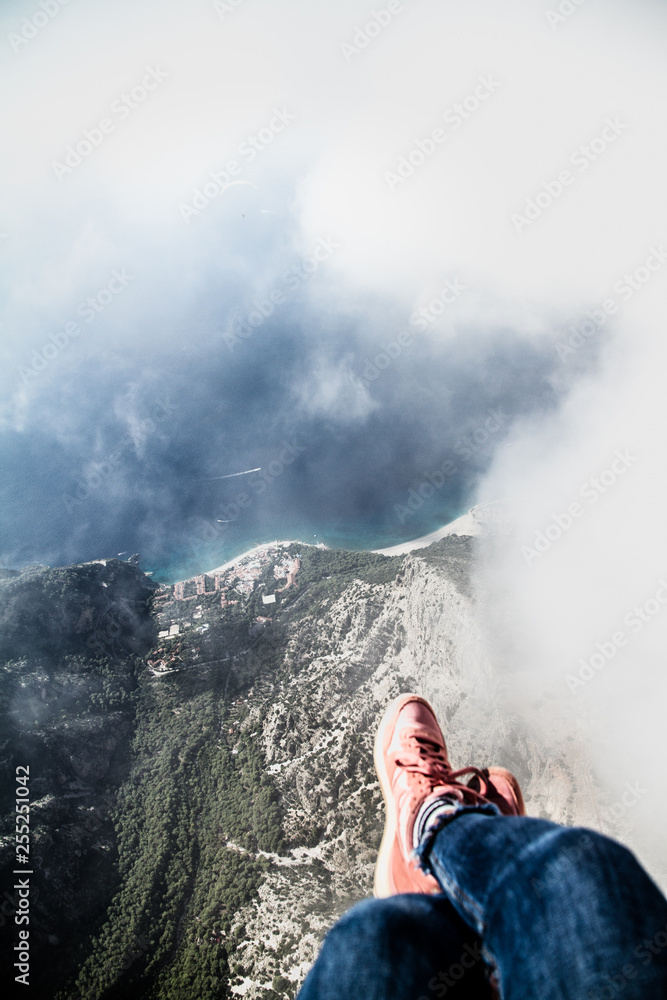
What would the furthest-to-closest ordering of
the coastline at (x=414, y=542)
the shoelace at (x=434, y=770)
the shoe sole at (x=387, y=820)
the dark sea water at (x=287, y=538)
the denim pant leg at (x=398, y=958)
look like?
the dark sea water at (x=287, y=538), the coastline at (x=414, y=542), the shoelace at (x=434, y=770), the shoe sole at (x=387, y=820), the denim pant leg at (x=398, y=958)

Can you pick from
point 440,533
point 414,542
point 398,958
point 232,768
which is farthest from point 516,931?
point 440,533

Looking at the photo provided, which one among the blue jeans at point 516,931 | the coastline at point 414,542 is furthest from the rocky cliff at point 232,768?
the blue jeans at point 516,931

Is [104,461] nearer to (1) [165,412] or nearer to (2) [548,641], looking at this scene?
(1) [165,412]

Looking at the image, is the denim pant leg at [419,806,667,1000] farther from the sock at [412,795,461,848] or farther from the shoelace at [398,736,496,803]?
the shoelace at [398,736,496,803]

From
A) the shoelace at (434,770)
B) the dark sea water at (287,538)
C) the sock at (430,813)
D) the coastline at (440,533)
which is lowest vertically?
the sock at (430,813)

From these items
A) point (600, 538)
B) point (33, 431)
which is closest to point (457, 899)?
point (600, 538)

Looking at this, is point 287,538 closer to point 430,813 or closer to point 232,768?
point 232,768

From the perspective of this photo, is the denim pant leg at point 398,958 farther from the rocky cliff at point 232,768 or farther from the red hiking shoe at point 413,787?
the rocky cliff at point 232,768
